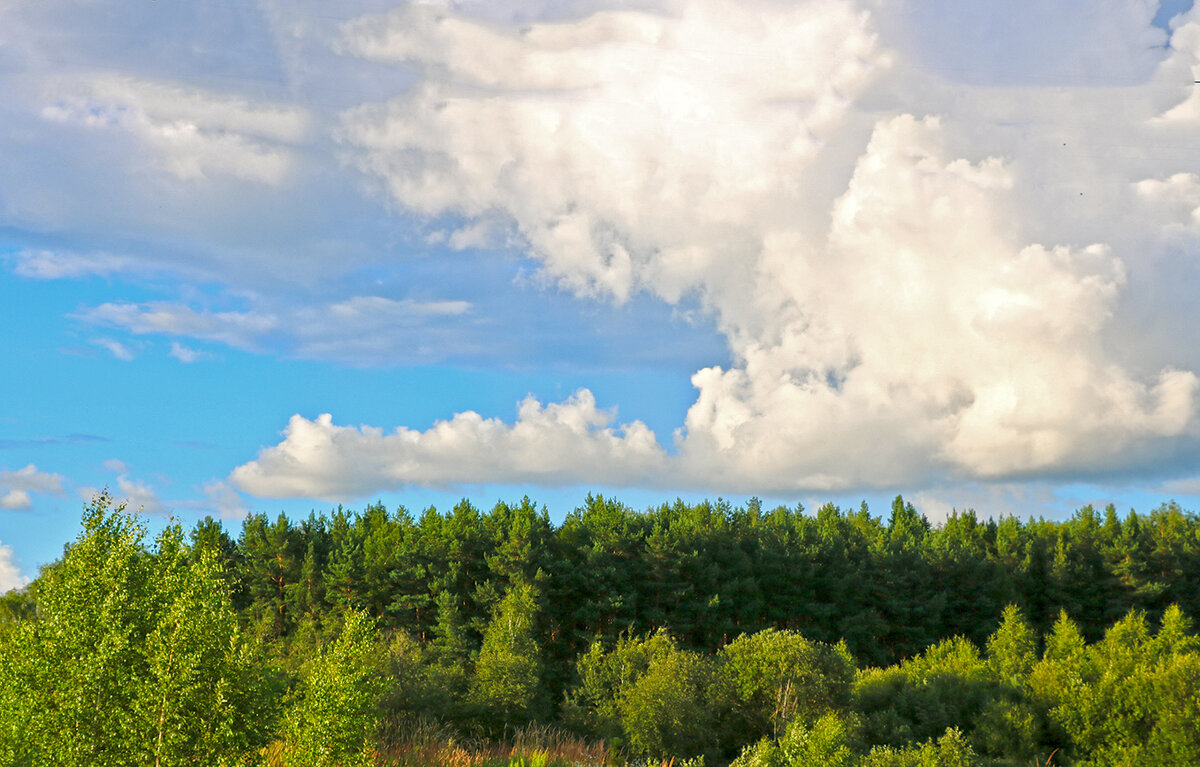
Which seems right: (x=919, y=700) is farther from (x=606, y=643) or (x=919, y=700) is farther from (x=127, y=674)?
(x=127, y=674)

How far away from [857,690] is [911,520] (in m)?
57.3

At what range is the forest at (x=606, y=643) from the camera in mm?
15875

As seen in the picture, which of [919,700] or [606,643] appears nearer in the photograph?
[919,700]

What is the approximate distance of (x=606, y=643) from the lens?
53.5m

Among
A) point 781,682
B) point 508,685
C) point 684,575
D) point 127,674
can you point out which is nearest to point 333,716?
point 127,674

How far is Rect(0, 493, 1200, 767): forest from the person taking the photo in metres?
15.9

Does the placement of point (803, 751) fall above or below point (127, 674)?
below

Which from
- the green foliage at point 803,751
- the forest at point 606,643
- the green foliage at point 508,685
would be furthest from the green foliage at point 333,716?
the green foliage at point 508,685

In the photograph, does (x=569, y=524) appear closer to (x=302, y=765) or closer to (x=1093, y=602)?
(x=1093, y=602)

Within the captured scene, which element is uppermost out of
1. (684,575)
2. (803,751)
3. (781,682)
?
(684,575)

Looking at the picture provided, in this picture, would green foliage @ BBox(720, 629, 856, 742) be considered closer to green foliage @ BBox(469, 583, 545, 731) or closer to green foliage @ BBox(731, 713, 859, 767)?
Result: green foliage @ BBox(469, 583, 545, 731)

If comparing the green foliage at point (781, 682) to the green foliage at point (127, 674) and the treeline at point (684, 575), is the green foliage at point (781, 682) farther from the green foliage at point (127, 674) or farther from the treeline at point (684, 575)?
the green foliage at point (127, 674)

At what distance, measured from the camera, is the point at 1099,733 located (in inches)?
1487

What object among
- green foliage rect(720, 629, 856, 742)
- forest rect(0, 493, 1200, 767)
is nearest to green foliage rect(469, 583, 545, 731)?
forest rect(0, 493, 1200, 767)
